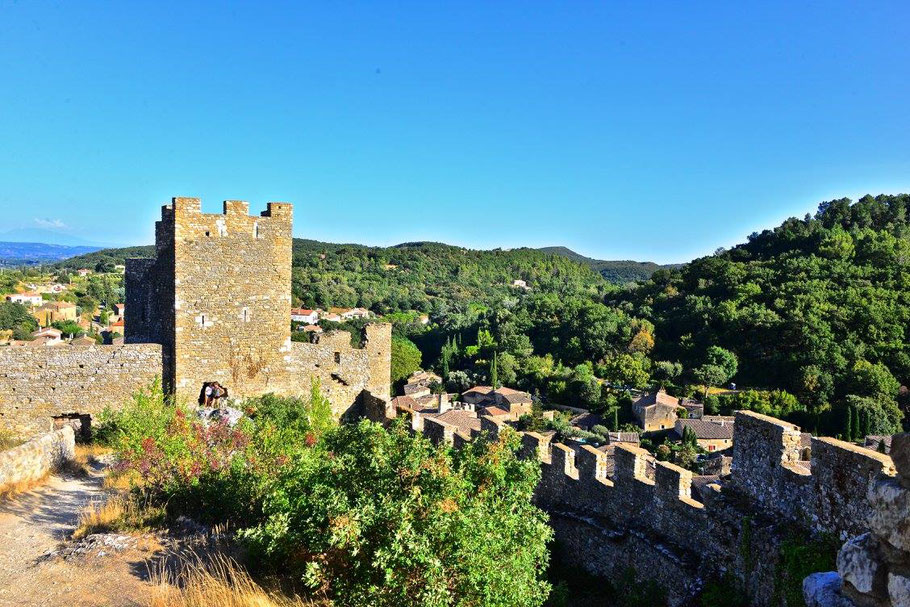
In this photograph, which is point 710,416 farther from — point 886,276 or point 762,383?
point 886,276

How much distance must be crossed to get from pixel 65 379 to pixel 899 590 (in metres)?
13.5

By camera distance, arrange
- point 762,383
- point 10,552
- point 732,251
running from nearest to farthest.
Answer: point 10,552
point 762,383
point 732,251

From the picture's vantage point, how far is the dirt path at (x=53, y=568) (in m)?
5.89

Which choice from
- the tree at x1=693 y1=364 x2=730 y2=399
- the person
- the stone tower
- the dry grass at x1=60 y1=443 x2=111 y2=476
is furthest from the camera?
the tree at x1=693 y1=364 x2=730 y2=399

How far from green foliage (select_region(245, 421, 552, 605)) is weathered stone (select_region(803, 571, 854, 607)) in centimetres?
229

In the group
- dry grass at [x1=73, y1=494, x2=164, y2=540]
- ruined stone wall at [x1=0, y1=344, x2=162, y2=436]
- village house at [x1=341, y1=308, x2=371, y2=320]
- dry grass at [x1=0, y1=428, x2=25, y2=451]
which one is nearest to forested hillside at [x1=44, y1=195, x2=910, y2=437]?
village house at [x1=341, y1=308, x2=371, y2=320]

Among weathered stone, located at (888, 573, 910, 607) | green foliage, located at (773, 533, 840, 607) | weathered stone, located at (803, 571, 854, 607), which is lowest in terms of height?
green foliage, located at (773, 533, 840, 607)

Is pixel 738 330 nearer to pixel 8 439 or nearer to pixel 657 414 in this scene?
pixel 657 414

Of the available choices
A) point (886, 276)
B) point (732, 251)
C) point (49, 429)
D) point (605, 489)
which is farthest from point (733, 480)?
point (732, 251)

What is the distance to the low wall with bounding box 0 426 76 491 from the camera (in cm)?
945

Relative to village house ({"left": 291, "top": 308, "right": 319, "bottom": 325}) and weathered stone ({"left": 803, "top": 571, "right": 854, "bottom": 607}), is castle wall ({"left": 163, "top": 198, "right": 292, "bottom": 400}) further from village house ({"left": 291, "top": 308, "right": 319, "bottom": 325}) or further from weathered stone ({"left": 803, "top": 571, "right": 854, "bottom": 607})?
village house ({"left": 291, "top": 308, "right": 319, "bottom": 325})

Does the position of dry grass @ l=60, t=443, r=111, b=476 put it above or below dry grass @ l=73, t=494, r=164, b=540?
below

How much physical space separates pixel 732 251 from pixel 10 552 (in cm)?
9171

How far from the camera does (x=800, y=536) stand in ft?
19.9
